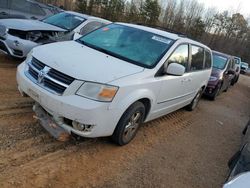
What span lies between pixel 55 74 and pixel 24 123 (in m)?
1.07

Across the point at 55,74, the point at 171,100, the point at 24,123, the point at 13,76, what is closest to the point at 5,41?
the point at 13,76

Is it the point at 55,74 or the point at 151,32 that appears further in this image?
the point at 151,32

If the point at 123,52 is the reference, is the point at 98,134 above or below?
below

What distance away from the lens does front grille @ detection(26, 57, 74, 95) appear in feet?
12.2

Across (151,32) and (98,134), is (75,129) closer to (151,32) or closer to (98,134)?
(98,134)

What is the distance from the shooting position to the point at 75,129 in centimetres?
377

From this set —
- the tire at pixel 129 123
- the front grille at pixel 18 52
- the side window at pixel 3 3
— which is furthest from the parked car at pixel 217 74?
the side window at pixel 3 3

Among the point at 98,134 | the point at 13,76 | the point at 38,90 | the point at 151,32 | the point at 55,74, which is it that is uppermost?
the point at 151,32

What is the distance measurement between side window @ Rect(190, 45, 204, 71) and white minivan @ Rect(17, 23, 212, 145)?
1.93 feet

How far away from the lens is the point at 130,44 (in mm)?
4926

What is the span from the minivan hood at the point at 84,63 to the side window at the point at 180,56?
0.84 meters

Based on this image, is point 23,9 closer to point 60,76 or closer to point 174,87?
point 174,87

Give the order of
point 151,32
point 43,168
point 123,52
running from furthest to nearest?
1. point 151,32
2. point 123,52
3. point 43,168

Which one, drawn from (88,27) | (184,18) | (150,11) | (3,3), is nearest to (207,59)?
(88,27)
